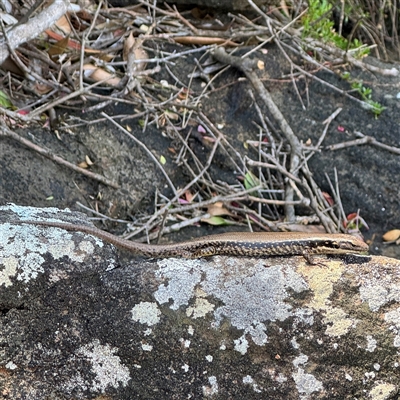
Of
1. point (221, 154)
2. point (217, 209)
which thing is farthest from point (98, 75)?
point (217, 209)

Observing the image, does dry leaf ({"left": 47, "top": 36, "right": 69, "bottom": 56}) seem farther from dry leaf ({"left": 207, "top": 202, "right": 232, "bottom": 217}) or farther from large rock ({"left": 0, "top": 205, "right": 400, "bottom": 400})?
large rock ({"left": 0, "top": 205, "right": 400, "bottom": 400})

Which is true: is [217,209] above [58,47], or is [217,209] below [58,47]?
below

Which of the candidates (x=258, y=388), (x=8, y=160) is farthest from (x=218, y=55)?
(x=258, y=388)

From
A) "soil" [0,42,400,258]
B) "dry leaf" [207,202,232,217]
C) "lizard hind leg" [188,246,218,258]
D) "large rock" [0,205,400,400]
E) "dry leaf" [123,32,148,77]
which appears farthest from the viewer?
"dry leaf" [123,32,148,77]

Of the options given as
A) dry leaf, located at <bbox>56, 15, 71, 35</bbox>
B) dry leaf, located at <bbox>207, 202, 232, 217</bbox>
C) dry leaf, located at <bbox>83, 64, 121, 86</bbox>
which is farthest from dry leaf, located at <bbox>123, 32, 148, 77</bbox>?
dry leaf, located at <bbox>207, 202, 232, 217</bbox>

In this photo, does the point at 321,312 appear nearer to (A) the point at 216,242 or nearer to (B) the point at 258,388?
(B) the point at 258,388

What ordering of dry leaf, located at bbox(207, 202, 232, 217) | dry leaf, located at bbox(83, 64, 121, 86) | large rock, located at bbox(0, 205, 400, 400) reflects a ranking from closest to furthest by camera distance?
large rock, located at bbox(0, 205, 400, 400)
dry leaf, located at bbox(207, 202, 232, 217)
dry leaf, located at bbox(83, 64, 121, 86)

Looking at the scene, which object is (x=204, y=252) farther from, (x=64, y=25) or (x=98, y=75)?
(x=64, y=25)
